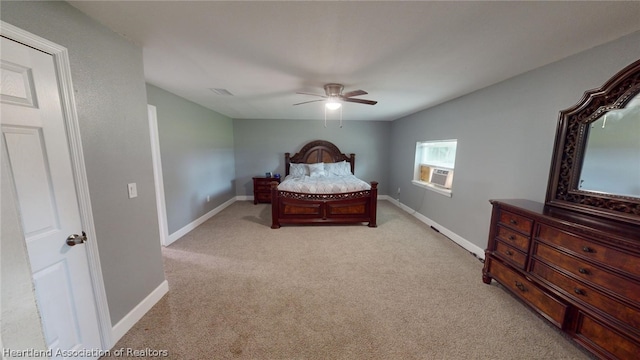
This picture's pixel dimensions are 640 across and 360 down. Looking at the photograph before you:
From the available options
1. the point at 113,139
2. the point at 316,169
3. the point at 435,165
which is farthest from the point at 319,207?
the point at 113,139

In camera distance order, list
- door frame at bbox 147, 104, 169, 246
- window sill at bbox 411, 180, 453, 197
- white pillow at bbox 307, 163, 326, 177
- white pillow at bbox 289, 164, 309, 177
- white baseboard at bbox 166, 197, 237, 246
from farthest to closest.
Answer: white pillow at bbox 289, 164, 309, 177 < white pillow at bbox 307, 163, 326, 177 < window sill at bbox 411, 180, 453, 197 < white baseboard at bbox 166, 197, 237, 246 < door frame at bbox 147, 104, 169, 246

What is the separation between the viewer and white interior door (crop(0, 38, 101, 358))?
1.03 metres

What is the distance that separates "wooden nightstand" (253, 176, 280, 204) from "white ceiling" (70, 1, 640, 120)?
296cm

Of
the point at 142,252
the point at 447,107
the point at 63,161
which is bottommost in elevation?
the point at 142,252

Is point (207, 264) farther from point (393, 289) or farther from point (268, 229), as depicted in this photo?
point (393, 289)

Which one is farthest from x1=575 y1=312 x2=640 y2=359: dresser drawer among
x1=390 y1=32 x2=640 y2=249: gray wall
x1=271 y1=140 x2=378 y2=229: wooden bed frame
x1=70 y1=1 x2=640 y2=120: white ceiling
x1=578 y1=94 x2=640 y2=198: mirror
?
x1=271 y1=140 x2=378 y2=229: wooden bed frame

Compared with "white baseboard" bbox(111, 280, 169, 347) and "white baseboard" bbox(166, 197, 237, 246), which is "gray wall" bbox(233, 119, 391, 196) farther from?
"white baseboard" bbox(111, 280, 169, 347)

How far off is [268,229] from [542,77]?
3.98 meters

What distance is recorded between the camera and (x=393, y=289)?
7.04ft

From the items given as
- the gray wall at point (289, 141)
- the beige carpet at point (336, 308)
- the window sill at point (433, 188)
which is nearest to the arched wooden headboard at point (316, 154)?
the gray wall at point (289, 141)

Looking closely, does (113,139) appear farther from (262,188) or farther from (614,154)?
(262,188)

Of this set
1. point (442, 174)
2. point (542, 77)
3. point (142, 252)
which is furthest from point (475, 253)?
point (142, 252)

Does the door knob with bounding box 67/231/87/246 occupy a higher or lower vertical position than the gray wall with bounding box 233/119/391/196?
lower

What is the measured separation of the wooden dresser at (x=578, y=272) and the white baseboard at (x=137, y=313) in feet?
10.6
